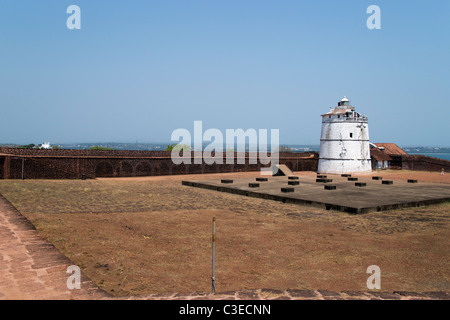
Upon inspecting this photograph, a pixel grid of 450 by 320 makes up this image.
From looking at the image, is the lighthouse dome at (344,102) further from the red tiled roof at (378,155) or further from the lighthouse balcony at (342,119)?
the red tiled roof at (378,155)

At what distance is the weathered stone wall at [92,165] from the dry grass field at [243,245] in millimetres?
10252

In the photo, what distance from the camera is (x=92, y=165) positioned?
27438 mm

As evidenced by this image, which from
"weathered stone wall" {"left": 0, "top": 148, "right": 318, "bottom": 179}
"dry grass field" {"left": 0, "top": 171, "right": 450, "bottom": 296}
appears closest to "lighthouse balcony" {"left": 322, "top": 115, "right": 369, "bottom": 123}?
"weathered stone wall" {"left": 0, "top": 148, "right": 318, "bottom": 179}

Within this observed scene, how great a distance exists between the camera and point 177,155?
3316 cm

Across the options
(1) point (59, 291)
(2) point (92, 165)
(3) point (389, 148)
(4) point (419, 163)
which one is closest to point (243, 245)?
A: (1) point (59, 291)

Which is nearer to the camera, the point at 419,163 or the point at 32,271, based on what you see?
the point at 32,271

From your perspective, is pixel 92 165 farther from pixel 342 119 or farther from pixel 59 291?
pixel 59 291

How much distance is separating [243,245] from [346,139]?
2982cm

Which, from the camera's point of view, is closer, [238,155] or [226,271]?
[226,271]

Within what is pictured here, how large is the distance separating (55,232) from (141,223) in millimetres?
2317

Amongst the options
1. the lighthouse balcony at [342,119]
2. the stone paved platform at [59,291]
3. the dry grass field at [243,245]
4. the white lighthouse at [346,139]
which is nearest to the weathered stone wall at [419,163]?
the white lighthouse at [346,139]

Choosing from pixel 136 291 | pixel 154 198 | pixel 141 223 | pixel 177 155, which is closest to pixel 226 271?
pixel 136 291

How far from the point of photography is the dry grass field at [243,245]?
18.4ft

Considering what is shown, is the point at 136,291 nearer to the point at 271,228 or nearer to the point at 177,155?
the point at 271,228
